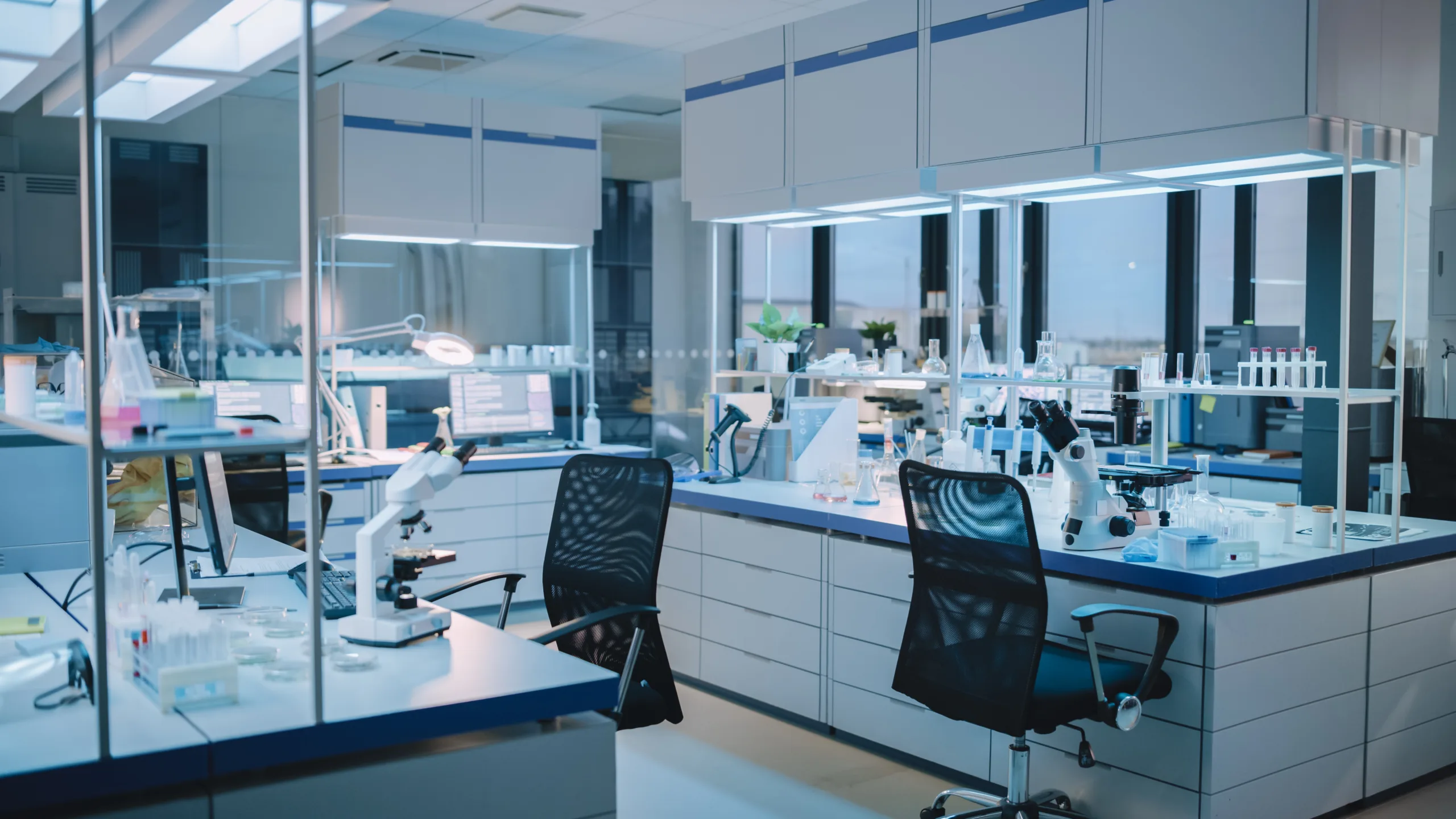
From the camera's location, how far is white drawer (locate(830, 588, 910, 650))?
145 inches

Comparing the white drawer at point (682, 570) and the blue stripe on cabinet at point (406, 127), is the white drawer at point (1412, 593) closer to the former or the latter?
the white drawer at point (682, 570)

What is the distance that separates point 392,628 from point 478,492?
3553mm

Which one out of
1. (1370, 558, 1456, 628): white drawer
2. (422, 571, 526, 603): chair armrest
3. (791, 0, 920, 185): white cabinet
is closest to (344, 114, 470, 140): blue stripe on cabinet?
(791, 0, 920, 185): white cabinet

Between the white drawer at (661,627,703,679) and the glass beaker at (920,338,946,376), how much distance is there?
1388 millimetres

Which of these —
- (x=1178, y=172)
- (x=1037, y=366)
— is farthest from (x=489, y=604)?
(x=1178, y=172)

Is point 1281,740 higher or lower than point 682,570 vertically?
lower

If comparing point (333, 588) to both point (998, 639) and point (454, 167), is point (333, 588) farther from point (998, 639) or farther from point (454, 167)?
point (454, 167)

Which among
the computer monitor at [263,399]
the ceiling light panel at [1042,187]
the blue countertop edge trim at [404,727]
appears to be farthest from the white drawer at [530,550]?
the blue countertop edge trim at [404,727]

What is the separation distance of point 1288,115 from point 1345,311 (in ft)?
1.85

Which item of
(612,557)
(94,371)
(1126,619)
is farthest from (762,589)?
(94,371)

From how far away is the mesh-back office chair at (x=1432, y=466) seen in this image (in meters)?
4.75

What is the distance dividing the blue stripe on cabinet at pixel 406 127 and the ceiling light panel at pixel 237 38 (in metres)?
3.34

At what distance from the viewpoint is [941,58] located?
162 inches

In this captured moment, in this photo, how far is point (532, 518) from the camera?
5.90 metres
